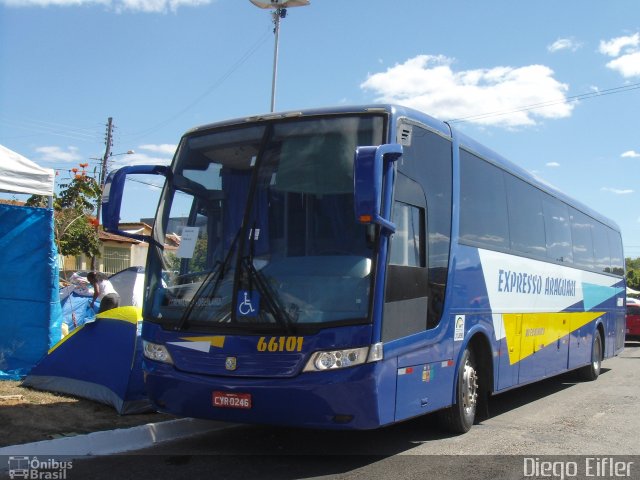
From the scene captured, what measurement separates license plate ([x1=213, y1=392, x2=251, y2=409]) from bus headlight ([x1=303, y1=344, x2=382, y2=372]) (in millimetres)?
620

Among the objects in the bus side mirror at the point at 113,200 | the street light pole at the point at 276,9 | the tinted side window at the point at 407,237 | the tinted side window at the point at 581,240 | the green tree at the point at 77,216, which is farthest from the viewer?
the green tree at the point at 77,216

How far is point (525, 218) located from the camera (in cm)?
982

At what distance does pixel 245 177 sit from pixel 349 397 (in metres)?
2.36

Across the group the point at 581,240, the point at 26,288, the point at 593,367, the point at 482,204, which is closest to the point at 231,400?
the point at 482,204

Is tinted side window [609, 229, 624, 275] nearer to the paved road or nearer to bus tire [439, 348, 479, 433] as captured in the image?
the paved road

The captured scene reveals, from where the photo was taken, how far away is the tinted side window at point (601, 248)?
14.1 m

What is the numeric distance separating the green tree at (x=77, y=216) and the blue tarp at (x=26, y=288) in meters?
18.5

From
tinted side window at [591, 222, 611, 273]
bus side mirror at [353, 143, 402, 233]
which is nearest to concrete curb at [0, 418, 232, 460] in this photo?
bus side mirror at [353, 143, 402, 233]

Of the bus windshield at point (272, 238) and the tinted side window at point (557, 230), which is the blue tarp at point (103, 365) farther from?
the tinted side window at point (557, 230)

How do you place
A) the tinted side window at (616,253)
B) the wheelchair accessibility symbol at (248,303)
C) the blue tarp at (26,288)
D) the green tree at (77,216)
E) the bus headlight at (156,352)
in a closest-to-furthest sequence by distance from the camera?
the wheelchair accessibility symbol at (248,303) → the bus headlight at (156,352) → the blue tarp at (26,288) → the tinted side window at (616,253) → the green tree at (77,216)

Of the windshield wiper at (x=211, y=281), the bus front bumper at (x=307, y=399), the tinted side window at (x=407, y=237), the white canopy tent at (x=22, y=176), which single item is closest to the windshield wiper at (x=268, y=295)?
the windshield wiper at (x=211, y=281)

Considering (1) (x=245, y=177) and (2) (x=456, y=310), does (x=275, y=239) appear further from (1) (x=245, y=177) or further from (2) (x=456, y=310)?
(2) (x=456, y=310)

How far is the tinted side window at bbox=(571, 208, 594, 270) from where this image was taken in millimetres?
12492

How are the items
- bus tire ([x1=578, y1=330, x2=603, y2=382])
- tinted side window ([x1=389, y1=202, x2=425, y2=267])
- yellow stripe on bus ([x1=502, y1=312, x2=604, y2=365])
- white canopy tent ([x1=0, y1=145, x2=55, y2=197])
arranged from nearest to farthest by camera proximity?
tinted side window ([x1=389, y1=202, x2=425, y2=267]) → white canopy tent ([x1=0, y1=145, x2=55, y2=197]) → yellow stripe on bus ([x1=502, y1=312, x2=604, y2=365]) → bus tire ([x1=578, y1=330, x2=603, y2=382])
